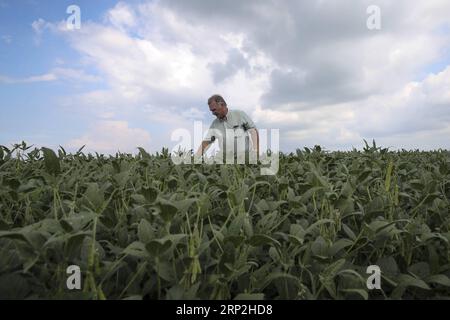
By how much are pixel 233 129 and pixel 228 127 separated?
0.55 ft

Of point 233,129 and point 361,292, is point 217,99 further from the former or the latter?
point 361,292

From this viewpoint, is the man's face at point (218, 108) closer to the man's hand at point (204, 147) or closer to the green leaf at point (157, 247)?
the man's hand at point (204, 147)

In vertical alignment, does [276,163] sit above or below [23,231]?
above

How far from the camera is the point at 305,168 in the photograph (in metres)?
4.36

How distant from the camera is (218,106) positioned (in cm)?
802

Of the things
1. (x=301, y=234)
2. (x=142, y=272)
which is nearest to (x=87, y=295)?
(x=142, y=272)

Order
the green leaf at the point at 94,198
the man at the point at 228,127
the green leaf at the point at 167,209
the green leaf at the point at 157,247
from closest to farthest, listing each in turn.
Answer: the green leaf at the point at 157,247, the green leaf at the point at 167,209, the green leaf at the point at 94,198, the man at the point at 228,127

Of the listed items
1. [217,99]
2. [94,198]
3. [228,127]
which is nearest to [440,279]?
[94,198]

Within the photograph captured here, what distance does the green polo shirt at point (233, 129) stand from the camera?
786cm

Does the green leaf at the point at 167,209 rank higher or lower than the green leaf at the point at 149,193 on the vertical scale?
lower

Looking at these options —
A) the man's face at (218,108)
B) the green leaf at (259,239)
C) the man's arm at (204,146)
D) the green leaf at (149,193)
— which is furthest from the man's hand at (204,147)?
the green leaf at (259,239)

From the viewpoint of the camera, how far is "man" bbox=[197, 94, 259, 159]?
25.8 ft
